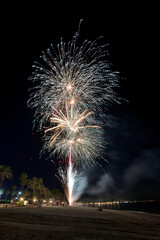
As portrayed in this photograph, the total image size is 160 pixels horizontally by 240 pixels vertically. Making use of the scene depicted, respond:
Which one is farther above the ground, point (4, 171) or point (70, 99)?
point (70, 99)

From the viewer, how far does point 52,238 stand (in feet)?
20.7

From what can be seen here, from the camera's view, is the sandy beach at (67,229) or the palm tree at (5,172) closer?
the sandy beach at (67,229)

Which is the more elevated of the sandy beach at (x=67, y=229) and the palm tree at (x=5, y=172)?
the palm tree at (x=5, y=172)

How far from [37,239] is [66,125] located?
18242 mm

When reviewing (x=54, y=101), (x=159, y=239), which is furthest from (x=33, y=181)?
(x=159, y=239)

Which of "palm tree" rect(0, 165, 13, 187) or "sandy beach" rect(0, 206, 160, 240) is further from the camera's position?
"palm tree" rect(0, 165, 13, 187)

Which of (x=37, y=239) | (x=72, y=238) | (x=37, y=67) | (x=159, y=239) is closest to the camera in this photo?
(x=37, y=239)

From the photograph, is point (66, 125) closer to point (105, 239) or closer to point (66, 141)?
point (66, 141)

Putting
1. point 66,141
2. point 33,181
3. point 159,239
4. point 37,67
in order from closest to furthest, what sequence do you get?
1. point 159,239
2. point 37,67
3. point 66,141
4. point 33,181

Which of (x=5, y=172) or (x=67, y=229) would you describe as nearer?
(x=67, y=229)

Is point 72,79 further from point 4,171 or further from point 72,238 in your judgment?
point 4,171

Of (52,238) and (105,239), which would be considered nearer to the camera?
(52,238)

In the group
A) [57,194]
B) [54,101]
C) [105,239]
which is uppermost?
[54,101]

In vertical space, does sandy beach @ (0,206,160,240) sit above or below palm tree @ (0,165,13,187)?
below
